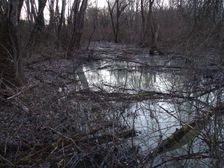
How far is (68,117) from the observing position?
5.07 m

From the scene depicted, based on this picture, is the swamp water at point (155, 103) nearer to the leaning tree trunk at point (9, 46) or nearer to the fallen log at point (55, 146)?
the fallen log at point (55, 146)

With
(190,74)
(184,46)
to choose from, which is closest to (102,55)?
(184,46)

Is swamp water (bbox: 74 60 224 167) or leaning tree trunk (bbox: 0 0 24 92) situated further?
leaning tree trunk (bbox: 0 0 24 92)

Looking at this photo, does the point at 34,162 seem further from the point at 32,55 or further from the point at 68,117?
the point at 32,55

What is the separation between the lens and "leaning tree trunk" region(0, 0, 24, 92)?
6.28m

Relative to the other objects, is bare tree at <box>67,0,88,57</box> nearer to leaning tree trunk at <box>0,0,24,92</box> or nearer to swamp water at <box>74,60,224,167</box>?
swamp water at <box>74,60,224,167</box>

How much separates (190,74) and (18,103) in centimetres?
532

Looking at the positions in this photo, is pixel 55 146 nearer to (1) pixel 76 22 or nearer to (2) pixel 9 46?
(2) pixel 9 46

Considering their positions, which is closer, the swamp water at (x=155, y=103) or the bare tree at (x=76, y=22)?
the swamp water at (x=155, y=103)

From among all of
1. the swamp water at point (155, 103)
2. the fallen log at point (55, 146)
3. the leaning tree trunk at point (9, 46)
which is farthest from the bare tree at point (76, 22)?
the fallen log at point (55, 146)

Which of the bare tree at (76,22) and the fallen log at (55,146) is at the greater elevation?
the bare tree at (76,22)

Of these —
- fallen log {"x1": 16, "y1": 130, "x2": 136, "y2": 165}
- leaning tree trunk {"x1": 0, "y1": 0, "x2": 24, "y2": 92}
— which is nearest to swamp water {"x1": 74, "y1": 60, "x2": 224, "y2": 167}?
fallen log {"x1": 16, "y1": 130, "x2": 136, "y2": 165}

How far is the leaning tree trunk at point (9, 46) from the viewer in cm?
628

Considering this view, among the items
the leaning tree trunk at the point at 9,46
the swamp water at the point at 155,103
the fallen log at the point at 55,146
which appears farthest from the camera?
the leaning tree trunk at the point at 9,46
